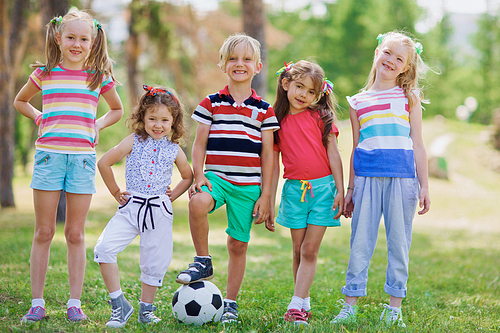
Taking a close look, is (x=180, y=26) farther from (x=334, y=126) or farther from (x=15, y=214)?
(x=334, y=126)

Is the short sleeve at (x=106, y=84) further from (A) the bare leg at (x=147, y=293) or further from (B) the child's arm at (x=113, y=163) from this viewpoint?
(A) the bare leg at (x=147, y=293)

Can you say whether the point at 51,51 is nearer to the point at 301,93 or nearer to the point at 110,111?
the point at 110,111

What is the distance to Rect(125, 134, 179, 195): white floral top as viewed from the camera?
3238mm

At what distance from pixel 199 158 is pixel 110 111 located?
877 millimetres

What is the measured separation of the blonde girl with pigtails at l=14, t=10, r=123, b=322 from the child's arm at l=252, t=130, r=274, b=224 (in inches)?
50.9

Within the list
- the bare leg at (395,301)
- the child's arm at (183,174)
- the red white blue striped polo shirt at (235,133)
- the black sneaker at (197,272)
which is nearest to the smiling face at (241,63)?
the red white blue striped polo shirt at (235,133)

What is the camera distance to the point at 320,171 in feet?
11.6

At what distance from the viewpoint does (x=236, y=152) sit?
3.36 m

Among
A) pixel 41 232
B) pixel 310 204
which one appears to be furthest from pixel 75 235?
pixel 310 204

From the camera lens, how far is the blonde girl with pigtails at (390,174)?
3408 mm

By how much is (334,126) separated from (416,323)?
5.47 ft

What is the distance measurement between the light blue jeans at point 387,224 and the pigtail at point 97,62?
220cm

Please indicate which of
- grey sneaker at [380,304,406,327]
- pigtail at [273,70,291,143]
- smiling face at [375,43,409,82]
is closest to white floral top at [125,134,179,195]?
pigtail at [273,70,291,143]

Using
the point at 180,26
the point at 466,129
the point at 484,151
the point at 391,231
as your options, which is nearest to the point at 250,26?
the point at 391,231
